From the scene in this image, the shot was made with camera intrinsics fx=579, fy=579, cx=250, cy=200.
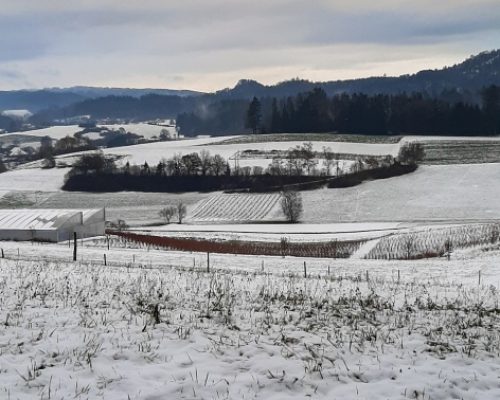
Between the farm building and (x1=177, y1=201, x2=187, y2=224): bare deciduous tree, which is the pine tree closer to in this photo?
(x1=177, y1=201, x2=187, y2=224): bare deciduous tree

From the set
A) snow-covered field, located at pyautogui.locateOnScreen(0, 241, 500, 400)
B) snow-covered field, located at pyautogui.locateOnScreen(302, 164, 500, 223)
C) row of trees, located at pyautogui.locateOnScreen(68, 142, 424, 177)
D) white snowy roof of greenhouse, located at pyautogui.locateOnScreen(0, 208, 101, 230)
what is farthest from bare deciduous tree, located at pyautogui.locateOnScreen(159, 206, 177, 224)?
snow-covered field, located at pyautogui.locateOnScreen(0, 241, 500, 400)

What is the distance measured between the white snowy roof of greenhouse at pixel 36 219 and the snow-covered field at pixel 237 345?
50219 mm

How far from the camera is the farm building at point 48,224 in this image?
61.6 metres

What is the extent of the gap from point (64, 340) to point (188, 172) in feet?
329

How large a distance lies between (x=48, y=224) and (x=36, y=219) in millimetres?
2380

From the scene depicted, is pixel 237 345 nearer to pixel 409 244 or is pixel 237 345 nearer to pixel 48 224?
pixel 409 244

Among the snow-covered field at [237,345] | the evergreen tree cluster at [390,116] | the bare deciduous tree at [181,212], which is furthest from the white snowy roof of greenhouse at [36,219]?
the evergreen tree cluster at [390,116]

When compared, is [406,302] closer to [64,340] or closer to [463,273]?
[64,340]

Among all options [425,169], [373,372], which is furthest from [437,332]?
[425,169]

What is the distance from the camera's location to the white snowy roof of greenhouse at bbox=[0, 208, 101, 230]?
62.4m

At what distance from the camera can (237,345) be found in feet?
32.2

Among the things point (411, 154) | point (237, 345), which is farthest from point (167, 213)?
point (237, 345)

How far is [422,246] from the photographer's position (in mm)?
51594

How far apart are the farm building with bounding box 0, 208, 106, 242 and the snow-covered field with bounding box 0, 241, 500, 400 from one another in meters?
49.3
